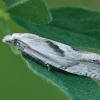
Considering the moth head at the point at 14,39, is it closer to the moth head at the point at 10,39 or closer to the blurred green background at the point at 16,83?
the moth head at the point at 10,39

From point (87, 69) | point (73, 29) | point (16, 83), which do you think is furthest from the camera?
point (16, 83)

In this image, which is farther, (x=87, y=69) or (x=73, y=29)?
(x=73, y=29)

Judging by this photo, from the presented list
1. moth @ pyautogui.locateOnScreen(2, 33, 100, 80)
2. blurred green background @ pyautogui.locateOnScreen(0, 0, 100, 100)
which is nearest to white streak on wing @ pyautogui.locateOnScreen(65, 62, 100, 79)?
moth @ pyautogui.locateOnScreen(2, 33, 100, 80)

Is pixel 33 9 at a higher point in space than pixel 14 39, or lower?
lower

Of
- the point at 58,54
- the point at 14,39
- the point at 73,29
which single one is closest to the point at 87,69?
the point at 58,54

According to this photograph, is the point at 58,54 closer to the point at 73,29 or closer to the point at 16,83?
the point at 73,29

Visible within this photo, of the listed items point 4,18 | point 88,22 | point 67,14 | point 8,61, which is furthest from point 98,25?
point 8,61

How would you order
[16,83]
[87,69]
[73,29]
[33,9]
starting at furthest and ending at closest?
[16,83] < [73,29] < [87,69] < [33,9]
